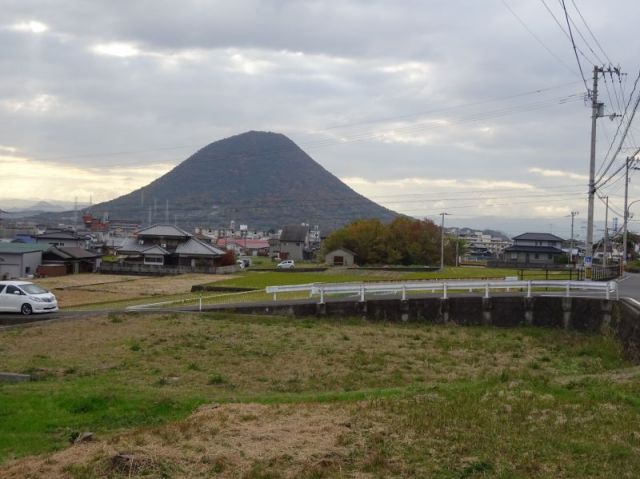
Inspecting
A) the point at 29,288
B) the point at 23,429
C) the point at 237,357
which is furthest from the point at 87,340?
the point at 23,429

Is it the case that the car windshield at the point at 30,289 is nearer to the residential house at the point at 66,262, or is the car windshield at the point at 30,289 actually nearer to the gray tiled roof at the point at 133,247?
the residential house at the point at 66,262

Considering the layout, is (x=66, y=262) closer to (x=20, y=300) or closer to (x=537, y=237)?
(x=20, y=300)

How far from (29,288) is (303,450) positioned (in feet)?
69.4

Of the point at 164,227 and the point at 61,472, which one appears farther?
the point at 164,227

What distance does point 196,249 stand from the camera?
83.6 m

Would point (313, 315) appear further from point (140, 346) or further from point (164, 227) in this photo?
point (164, 227)

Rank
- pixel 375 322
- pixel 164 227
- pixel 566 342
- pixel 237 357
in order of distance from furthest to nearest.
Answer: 1. pixel 164 227
2. pixel 375 322
3. pixel 566 342
4. pixel 237 357

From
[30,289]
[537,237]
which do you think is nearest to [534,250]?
[537,237]

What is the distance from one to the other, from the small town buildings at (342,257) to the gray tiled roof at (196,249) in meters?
15.6

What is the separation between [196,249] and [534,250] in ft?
144

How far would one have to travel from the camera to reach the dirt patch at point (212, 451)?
6.65 m

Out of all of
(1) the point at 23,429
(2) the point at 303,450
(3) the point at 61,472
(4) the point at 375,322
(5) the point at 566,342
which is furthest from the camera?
(4) the point at 375,322

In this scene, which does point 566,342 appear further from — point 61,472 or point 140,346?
point 61,472

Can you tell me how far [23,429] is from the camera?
923cm
